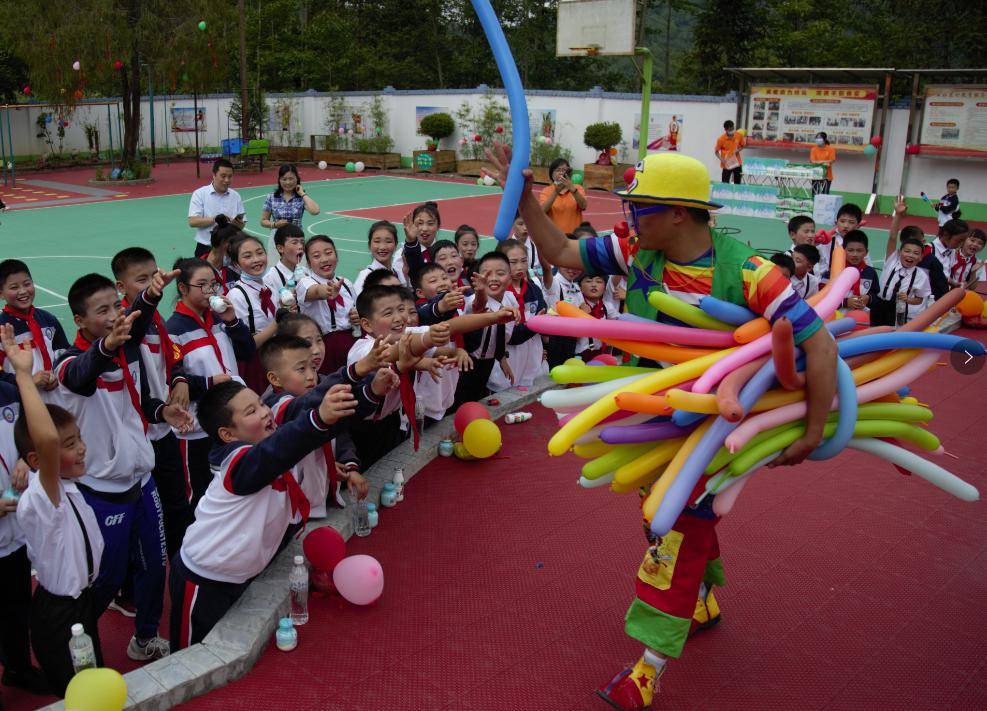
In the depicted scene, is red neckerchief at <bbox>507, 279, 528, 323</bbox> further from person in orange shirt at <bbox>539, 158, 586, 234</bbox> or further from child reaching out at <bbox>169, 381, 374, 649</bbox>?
child reaching out at <bbox>169, 381, 374, 649</bbox>

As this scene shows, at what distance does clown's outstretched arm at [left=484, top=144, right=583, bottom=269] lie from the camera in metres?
3.41

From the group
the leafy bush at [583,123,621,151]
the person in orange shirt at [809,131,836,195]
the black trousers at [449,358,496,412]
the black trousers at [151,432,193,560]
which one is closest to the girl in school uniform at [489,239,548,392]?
the black trousers at [449,358,496,412]

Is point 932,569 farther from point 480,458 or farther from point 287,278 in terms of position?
point 287,278

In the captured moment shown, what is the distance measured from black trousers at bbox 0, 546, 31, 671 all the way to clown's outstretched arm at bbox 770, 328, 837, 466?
3.31 metres

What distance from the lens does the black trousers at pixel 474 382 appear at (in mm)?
6922

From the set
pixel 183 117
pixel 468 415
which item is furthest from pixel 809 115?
pixel 183 117

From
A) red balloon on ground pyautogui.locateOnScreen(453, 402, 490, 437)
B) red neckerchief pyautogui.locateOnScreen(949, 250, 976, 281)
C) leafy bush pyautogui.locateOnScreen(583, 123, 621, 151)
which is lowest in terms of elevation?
red balloon on ground pyautogui.locateOnScreen(453, 402, 490, 437)

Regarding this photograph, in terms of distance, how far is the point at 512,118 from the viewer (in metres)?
3.20

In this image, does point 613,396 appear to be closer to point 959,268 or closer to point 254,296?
point 254,296

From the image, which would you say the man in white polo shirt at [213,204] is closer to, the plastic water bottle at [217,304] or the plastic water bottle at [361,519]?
the plastic water bottle at [217,304]

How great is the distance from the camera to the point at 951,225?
1001 centimetres

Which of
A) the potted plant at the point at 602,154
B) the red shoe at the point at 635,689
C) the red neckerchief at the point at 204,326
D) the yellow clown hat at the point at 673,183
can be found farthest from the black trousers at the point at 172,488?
the potted plant at the point at 602,154

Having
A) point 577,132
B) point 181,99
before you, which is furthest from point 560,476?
point 181,99

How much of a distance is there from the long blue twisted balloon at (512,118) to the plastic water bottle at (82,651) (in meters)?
2.20
